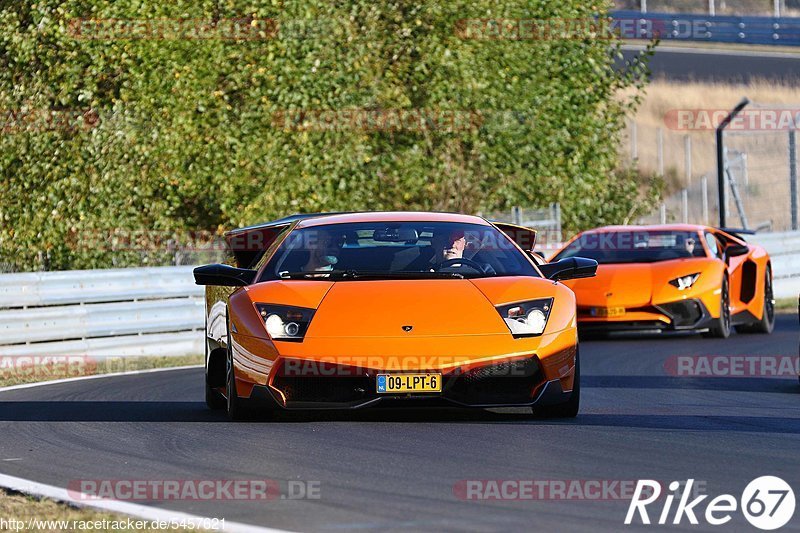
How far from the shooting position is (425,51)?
999 inches

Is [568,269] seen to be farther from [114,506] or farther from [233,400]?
[114,506]

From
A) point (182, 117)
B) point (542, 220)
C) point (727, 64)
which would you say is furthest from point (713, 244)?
point (727, 64)

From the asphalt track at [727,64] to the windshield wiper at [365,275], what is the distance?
42.8 m

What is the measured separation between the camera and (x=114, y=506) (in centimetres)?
599

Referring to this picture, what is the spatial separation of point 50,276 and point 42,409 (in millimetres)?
5442

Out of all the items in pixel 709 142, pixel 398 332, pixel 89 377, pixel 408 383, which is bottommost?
pixel 89 377

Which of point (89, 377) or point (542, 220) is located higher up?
point (542, 220)

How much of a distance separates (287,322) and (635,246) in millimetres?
9898

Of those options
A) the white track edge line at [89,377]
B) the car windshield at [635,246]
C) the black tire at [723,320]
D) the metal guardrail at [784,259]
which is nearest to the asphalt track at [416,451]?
the white track edge line at [89,377]

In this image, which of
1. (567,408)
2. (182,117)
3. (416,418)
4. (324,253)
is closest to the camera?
(567,408)

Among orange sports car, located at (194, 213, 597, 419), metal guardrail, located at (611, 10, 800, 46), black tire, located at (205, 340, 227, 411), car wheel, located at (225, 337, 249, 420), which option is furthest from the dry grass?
car wheel, located at (225, 337, 249, 420)

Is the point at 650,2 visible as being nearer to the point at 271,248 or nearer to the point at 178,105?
the point at 178,105

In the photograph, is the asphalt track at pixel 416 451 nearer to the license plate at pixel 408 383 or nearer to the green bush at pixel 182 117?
the license plate at pixel 408 383

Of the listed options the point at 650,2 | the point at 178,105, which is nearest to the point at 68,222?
the point at 178,105
